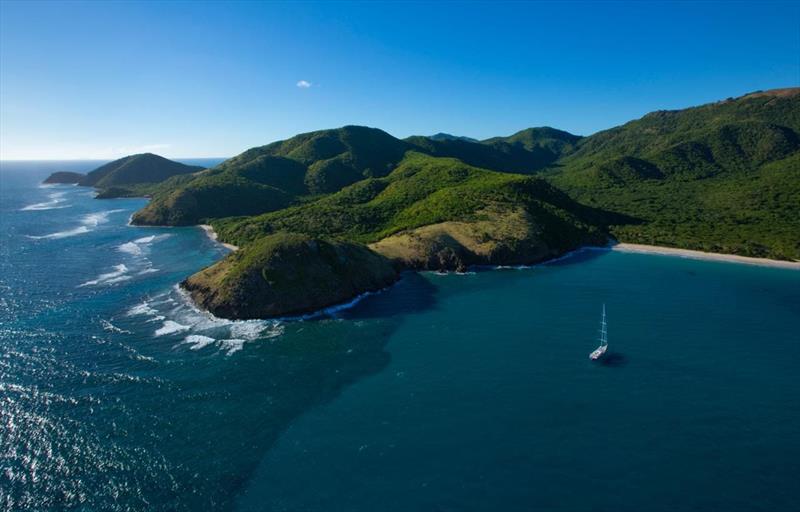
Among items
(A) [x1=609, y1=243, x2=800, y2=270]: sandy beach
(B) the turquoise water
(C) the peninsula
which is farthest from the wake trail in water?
(A) [x1=609, y1=243, x2=800, y2=270]: sandy beach

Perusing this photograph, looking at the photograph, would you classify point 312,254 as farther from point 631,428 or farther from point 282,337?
point 631,428

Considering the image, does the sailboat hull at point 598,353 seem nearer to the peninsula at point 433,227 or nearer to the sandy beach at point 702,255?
the peninsula at point 433,227

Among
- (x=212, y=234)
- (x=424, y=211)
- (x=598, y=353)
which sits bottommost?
(x=598, y=353)

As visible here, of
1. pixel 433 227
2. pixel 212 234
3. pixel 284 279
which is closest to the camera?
pixel 284 279

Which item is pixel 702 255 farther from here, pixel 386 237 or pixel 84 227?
pixel 84 227

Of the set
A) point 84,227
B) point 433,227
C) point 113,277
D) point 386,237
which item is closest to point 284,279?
point 386,237

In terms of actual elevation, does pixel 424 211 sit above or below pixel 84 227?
above

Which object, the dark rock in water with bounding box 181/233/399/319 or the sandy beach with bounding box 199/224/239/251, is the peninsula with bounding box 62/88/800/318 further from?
the sandy beach with bounding box 199/224/239/251

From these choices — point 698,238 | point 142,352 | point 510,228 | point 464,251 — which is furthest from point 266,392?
point 698,238
